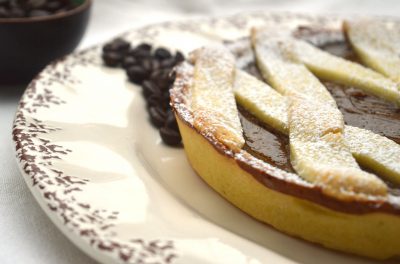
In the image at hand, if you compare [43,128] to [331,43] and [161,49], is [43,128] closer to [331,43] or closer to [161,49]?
[161,49]

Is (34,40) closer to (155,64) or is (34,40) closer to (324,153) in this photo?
(155,64)

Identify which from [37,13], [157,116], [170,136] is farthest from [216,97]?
[37,13]

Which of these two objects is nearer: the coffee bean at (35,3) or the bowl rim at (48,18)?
the bowl rim at (48,18)

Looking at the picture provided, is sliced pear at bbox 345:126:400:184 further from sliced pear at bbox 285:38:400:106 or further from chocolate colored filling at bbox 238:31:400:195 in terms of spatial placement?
sliced pear at bbox 285:38:400:106

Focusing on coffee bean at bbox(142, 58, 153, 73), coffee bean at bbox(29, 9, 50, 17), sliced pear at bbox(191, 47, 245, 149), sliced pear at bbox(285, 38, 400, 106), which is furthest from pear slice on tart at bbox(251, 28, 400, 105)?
coffee bean at bbox(29, 9, 50, 17)

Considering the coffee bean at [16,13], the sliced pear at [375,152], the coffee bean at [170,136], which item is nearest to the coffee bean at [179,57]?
the coffee bean at [170,136]

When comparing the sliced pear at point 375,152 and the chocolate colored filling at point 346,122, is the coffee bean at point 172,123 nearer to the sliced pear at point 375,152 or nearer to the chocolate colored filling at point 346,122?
the chocolate colored filling at point 346,122

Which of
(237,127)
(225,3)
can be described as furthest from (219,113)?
(225,3)
